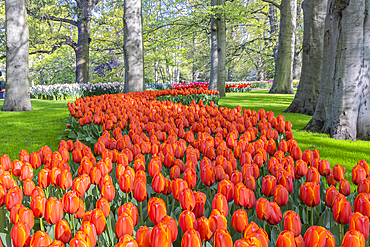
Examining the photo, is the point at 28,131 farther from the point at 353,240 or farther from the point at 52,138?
the point at 353,240

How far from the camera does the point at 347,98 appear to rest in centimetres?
529

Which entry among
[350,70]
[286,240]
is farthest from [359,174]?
[350,70]

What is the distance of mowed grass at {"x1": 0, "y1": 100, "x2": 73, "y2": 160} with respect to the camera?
5769 millimetres

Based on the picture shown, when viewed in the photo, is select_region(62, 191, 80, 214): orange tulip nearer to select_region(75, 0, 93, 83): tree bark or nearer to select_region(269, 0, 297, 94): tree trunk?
select_region(269, 0, 297, 94): tree trunk

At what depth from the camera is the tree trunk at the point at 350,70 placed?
5.25 metres

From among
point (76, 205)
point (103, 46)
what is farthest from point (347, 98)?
point (103, 46)

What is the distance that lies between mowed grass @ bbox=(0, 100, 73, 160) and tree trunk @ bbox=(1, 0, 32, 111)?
746mm

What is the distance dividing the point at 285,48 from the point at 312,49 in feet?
24.0

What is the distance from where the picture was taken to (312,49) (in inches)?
345

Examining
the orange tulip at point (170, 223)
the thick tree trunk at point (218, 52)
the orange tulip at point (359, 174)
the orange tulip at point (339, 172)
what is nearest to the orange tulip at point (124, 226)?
the orange tulip at point (170, 223)

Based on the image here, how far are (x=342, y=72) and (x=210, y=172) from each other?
464 cm

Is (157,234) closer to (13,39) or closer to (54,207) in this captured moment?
(54,207)

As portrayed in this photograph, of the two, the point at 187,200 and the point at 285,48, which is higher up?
the point at 285,48

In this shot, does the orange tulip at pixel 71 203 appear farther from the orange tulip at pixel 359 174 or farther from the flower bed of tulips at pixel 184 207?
the orange tulip at pixel 359 174
